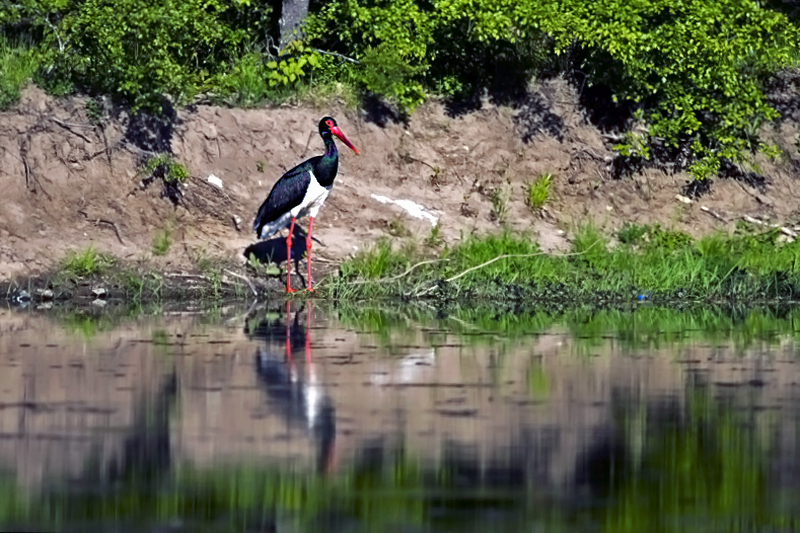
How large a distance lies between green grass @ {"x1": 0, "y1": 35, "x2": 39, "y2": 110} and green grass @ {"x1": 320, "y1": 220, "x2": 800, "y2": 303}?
4.97 meters

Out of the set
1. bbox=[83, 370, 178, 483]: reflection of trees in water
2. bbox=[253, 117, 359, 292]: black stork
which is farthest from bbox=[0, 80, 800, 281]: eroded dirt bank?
bbox=[83, 370, 178, 483]: reflection of trees in water

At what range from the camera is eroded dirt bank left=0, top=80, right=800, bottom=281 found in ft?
60.6

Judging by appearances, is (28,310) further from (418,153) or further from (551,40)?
(551,40)

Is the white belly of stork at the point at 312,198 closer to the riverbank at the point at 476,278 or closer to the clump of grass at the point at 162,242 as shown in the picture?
the riverbank at the point at 476,278

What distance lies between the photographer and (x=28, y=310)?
52.4 ft

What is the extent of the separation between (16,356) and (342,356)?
101 inches

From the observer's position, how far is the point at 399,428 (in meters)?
8.97

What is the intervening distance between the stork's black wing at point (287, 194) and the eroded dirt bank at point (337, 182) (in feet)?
2.43

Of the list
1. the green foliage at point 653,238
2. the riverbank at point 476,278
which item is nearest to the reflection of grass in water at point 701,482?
the riverbank at point 476,278

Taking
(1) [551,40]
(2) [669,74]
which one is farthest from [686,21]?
(1) [551,40]

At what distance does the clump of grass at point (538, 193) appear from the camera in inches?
794

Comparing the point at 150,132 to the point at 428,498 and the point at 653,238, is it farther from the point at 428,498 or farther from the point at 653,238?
the point at 428,498

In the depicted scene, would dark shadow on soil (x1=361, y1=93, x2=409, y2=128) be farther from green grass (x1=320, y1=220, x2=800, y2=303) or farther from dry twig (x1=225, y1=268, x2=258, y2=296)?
dry twig (x1=225, y1=268, x2=258, y2=296)

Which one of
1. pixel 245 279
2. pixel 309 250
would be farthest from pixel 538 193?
pixel 245 279
